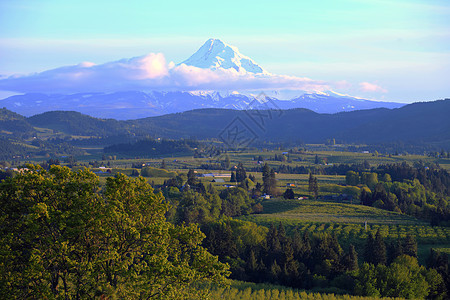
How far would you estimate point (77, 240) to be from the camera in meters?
26.3

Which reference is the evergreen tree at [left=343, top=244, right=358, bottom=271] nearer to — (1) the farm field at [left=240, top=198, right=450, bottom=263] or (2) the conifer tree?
(2) the conifer tree

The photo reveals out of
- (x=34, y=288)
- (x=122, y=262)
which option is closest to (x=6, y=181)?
(x=34, y=288)

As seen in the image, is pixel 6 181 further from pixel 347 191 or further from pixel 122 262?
pixel 347 191

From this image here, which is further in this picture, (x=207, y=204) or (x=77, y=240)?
(x=207, y=204)

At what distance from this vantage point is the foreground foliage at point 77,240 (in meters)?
25.1

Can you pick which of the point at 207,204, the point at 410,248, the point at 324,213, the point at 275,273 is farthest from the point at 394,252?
the point at 207,204

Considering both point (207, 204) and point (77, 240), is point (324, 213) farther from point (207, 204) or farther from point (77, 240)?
point (77, 240)

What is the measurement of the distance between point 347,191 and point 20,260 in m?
121

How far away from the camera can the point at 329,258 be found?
62.8m

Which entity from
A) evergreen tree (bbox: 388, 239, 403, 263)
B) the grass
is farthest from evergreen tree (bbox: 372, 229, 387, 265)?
the grass

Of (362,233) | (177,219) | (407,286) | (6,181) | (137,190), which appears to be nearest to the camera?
(6,181)

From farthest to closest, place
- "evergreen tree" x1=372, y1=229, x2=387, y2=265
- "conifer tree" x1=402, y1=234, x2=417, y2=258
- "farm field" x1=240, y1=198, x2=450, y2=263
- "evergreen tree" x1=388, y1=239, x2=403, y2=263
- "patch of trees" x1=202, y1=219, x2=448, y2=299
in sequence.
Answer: "farm field" x1=240, y1=198, x2=450, y2=263, "conifer tree" x1=402, y1=234, x2=417, y2=258, "evergreen tree" x1=388, y1=239, x2=403, y2=263, "evergreen tree" x1=372, y1=229, x2=387, y2=265, "patch of trees" x1=202, y1=219, x2=448, y2=299

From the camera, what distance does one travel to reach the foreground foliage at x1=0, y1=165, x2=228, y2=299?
2514 cm

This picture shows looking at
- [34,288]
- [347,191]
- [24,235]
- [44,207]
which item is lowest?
[347,191]
